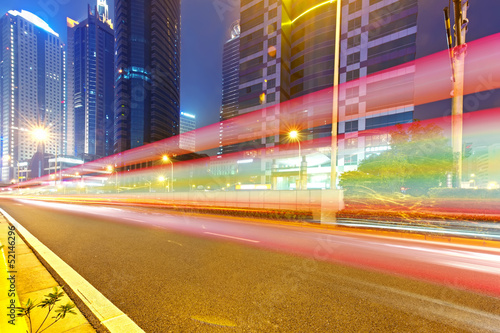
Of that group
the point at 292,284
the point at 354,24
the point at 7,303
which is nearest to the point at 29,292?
the point at 7,303

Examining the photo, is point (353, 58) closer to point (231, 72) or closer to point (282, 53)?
point (282, 53)

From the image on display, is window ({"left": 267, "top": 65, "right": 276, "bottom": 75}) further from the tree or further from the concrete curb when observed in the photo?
the concrete curb

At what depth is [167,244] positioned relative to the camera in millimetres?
7309

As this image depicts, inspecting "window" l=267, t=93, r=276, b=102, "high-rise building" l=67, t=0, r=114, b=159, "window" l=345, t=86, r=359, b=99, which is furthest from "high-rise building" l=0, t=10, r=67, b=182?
"window" l=345, t=86, r=359, b=99

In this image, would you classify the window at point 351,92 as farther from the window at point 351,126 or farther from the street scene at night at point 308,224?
the window at point 351,126

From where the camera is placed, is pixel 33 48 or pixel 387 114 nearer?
pixel 387 114

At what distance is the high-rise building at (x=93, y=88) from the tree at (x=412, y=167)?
546ft

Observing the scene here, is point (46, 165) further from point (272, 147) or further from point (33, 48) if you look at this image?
point (272, 147)

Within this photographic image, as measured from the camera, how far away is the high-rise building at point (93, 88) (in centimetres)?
15375

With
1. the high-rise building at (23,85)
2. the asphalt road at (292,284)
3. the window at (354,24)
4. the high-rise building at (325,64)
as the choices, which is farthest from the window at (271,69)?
the high-rise building at (23,85)

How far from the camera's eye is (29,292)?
348 cm

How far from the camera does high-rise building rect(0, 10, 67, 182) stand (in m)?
112

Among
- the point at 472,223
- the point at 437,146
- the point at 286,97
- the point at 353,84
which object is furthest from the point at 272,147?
the point at 472,223

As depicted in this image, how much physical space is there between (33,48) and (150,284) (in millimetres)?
175948
